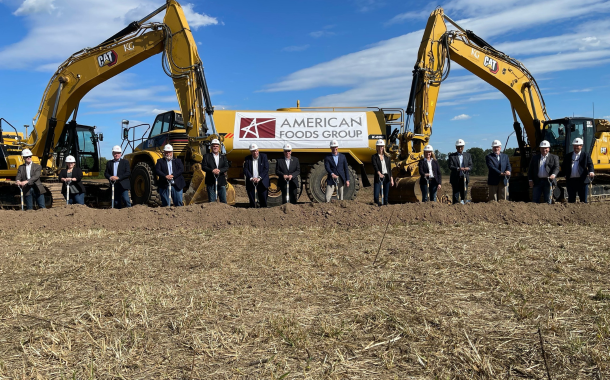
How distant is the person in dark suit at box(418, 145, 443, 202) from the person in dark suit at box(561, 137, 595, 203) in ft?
8.93

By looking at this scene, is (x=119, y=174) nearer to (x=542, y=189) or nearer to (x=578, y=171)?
(x=542, y=189)

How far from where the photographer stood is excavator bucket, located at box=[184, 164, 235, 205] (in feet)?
38.6

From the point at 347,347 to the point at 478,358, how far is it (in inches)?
34.8

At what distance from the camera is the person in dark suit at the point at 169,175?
1041 cm

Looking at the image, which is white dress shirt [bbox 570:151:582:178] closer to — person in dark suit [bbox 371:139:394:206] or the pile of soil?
the pile of soil

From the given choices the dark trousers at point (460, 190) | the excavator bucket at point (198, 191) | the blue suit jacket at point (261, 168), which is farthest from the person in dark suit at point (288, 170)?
the dark trousers at point (460, 190)

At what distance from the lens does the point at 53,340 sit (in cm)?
348

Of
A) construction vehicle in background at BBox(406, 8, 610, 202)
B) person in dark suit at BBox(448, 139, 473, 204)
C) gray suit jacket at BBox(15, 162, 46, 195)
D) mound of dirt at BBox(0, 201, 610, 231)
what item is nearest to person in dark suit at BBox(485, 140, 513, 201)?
person in dark suit at BBox(448, 139, 473, 204)

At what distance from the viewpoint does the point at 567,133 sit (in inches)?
512

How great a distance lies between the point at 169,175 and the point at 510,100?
10303 millimetres

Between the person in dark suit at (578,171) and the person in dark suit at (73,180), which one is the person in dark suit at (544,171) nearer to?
the person in dark suit at (578,171)

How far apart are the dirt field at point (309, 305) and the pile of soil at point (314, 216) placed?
920mm

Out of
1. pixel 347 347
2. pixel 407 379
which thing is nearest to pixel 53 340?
pixel 347 347

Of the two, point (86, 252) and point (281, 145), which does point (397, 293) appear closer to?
point (86, 252)
